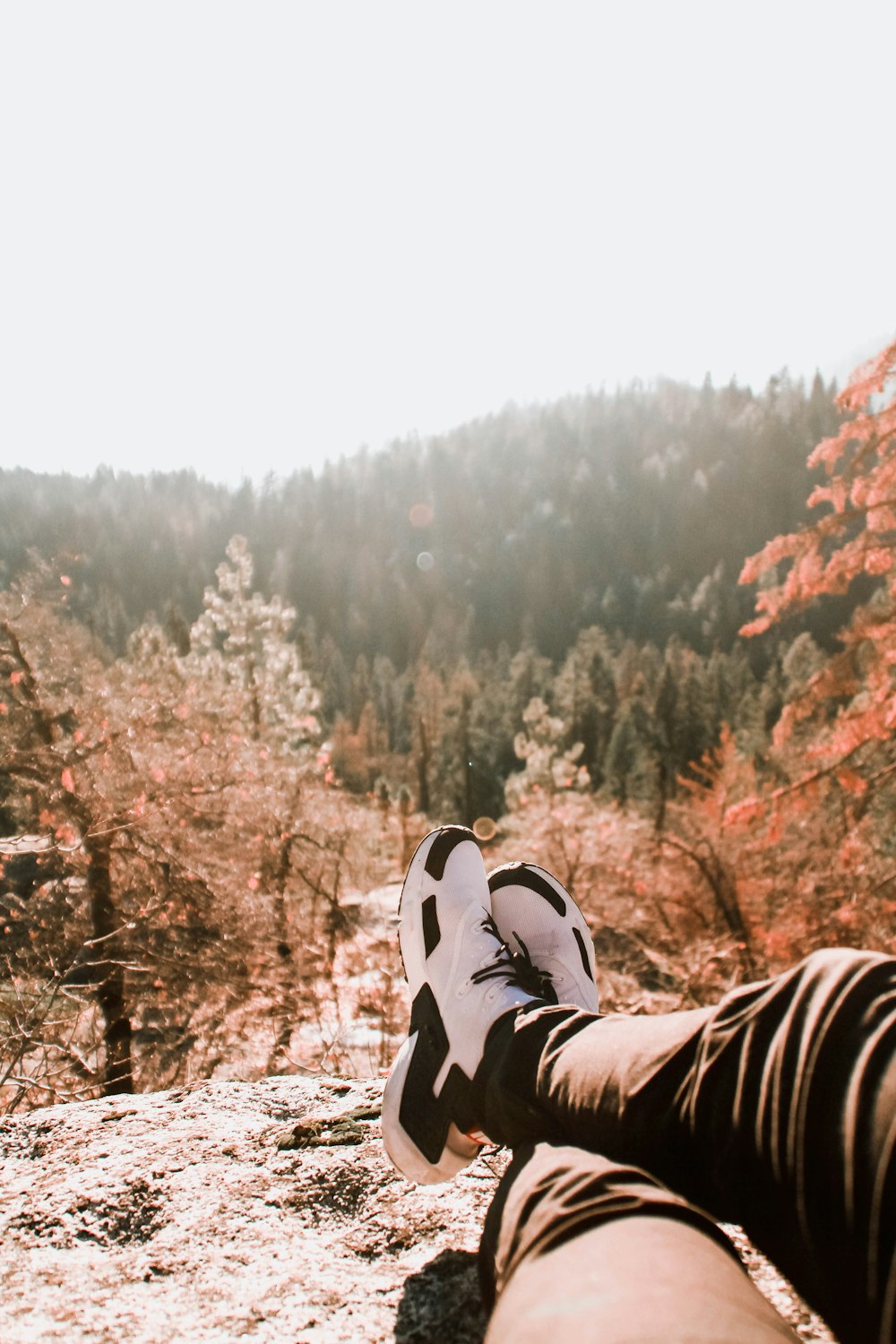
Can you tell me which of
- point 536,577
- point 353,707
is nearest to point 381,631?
point 536,577

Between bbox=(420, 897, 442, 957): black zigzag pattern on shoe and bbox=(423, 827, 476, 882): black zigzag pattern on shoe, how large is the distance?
0.09 meters

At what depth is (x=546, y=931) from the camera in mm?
2121

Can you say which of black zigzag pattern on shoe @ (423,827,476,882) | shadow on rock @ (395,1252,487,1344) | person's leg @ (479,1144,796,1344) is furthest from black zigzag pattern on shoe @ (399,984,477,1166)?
black zigzag pattern on shoe @ (423,827,476,882)

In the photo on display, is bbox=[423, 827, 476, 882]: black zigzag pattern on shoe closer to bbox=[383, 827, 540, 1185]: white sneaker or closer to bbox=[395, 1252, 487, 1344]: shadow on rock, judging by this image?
bbox=[383, 827, 540, 1185]: white sneaker

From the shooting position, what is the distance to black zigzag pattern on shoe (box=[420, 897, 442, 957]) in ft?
6.50

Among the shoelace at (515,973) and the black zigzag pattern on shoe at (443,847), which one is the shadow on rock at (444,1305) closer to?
the shoelace at (515,973)

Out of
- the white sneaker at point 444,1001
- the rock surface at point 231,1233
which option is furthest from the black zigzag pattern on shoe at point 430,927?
the rock surface at point 231,1233

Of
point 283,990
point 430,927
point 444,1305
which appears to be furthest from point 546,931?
point 283,990

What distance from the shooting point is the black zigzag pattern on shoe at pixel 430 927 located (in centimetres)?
198

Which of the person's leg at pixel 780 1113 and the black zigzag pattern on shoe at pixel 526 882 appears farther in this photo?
the black zigzag pattern on shoe at pixel 526 882

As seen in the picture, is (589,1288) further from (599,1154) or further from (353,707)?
→ (353,707)

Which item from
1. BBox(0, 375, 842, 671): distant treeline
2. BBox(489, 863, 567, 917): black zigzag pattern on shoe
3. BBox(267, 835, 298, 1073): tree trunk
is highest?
BBox(0, 375, 842, 671): distant treeline

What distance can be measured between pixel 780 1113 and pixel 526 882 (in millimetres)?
1535

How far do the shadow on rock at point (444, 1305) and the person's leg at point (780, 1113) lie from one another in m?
0.24
